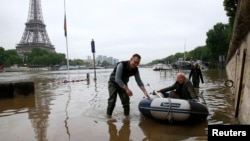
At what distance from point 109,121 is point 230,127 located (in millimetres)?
4374

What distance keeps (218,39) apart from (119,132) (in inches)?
2057

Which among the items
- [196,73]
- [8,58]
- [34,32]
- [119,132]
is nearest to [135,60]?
[119,132]

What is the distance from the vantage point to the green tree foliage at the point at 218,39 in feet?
181

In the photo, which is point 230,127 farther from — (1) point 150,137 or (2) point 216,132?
(1) point 150,137

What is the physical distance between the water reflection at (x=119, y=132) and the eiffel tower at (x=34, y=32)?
4752 inches

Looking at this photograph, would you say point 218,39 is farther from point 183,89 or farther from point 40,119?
point 40,119

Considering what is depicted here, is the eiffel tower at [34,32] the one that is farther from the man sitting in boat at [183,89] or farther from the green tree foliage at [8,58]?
the man sitting in boat at [183,89]

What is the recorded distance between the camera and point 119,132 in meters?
6.94

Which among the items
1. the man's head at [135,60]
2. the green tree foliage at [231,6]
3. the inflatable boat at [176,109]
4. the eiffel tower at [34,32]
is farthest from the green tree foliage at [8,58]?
the inflatable boat at [176,109]

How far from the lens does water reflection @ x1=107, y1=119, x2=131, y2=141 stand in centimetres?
645

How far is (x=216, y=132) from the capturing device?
4.20 meters

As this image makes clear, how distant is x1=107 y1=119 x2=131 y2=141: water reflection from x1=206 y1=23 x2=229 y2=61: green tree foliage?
51109 mm

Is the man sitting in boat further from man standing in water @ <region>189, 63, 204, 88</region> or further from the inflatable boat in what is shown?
man standing in water @ <region>189, 63, 204, 88</region>

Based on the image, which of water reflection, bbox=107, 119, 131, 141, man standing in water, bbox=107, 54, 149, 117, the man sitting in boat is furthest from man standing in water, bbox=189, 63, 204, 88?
water reflection, bbox=107, 119, 131, 141
